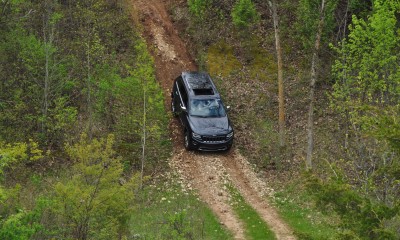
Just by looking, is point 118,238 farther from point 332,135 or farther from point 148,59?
point 332,135

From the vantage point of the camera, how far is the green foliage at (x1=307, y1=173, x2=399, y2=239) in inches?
Answer: 353

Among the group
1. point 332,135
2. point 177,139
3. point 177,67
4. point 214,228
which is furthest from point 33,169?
point 332,135

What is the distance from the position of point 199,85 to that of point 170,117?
2.08 meters

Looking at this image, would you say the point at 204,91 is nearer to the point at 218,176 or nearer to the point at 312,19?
the point at 218,176

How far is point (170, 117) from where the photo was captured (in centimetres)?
2364

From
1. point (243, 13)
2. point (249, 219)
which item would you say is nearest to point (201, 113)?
point (249, 219)

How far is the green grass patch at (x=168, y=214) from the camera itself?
53.5ft

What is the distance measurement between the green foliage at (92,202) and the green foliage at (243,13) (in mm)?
15713

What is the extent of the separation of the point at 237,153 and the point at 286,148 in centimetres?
214

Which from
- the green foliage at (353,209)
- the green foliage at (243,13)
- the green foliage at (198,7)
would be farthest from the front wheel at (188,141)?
the green foliage at (353,209)

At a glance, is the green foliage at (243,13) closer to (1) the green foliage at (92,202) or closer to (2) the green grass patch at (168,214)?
(2) the green grass patch at (168,214)

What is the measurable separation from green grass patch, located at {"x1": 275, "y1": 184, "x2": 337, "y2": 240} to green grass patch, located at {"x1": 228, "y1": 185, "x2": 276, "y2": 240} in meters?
0.92

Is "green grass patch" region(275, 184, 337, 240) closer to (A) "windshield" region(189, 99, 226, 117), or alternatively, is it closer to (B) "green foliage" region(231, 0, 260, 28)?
(A) "windshield" region(189, 99, 226, 117)

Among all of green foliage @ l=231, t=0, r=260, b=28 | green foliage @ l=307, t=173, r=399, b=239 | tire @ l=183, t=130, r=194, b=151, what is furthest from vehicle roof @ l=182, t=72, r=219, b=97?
green foliage @ l=307, t=173, r=399, b=239
